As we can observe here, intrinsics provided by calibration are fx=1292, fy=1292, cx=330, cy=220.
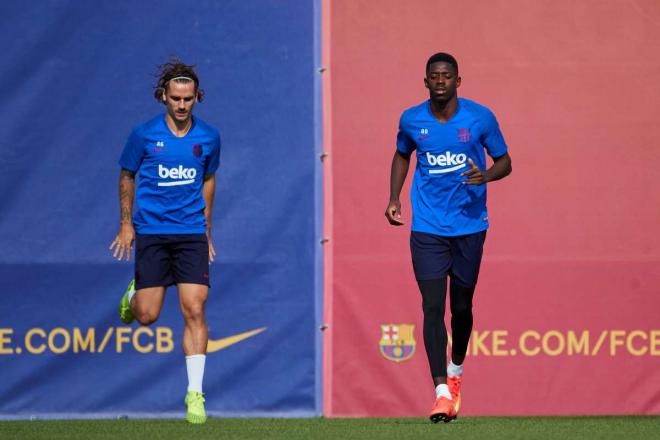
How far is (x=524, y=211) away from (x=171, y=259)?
286 centimetres

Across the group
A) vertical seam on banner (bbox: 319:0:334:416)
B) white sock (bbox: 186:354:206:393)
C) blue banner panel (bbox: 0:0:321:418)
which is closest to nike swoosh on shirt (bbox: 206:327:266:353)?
blue banner panel (bbox: 0:0:321:418)

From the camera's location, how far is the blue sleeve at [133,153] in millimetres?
7793

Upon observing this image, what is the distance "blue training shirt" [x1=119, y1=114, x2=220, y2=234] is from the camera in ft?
25.5

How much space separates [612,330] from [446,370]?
2495mm

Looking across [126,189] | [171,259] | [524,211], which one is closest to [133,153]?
[126,189]

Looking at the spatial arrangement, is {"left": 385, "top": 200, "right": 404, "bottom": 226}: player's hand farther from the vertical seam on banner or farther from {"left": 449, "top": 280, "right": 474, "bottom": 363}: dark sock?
the vertical seam on banner

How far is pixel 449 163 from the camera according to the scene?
24.6 ft

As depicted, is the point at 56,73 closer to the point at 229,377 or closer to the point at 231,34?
the point at 231,34

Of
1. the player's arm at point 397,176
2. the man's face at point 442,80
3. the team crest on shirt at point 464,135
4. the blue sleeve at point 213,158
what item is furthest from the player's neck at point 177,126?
the team crest on shirt at point 464,135

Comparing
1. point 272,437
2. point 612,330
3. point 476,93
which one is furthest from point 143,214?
point 612,330

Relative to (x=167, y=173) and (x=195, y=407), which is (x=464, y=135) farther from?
(x=195, y=407)

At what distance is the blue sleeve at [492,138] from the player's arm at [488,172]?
4 cm

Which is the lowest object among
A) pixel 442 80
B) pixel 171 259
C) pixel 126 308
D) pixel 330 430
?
pixel 330 430

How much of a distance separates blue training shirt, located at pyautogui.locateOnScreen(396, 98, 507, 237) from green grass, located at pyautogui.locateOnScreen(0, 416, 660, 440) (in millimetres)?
1188
